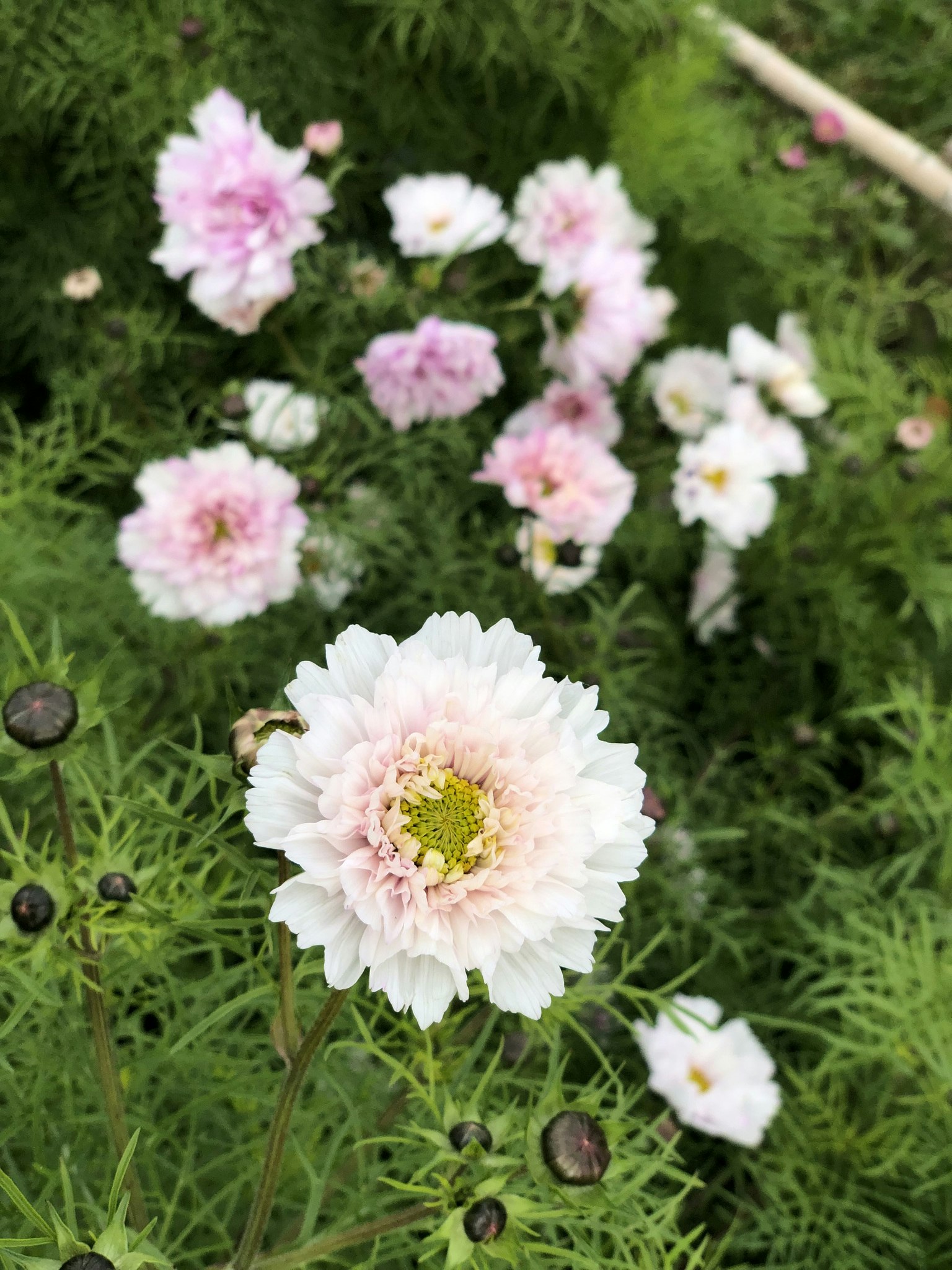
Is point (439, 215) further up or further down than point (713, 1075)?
further up

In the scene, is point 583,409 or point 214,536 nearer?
point 214,536

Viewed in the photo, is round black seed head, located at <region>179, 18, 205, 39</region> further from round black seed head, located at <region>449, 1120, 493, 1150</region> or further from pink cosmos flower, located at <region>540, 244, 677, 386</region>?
round black seed head, located at <region>449, 1120, 493, 1150</region>

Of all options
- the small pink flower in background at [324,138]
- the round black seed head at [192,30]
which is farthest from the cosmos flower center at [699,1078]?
the round black seed head at [192,30]

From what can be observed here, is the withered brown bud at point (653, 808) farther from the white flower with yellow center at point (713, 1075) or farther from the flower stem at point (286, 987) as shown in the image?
the flower stem at point (286, 987)

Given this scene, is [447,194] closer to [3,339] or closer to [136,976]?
[3,339]

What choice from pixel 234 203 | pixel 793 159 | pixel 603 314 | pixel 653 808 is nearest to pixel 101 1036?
pixel 653 808

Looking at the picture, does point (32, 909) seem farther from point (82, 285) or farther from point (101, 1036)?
point (82, 285)

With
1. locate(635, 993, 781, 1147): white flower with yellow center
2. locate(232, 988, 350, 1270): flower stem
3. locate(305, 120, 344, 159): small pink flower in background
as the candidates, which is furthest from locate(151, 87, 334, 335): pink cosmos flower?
locate(635, 993, 781, 1147): white flower with yellow center
